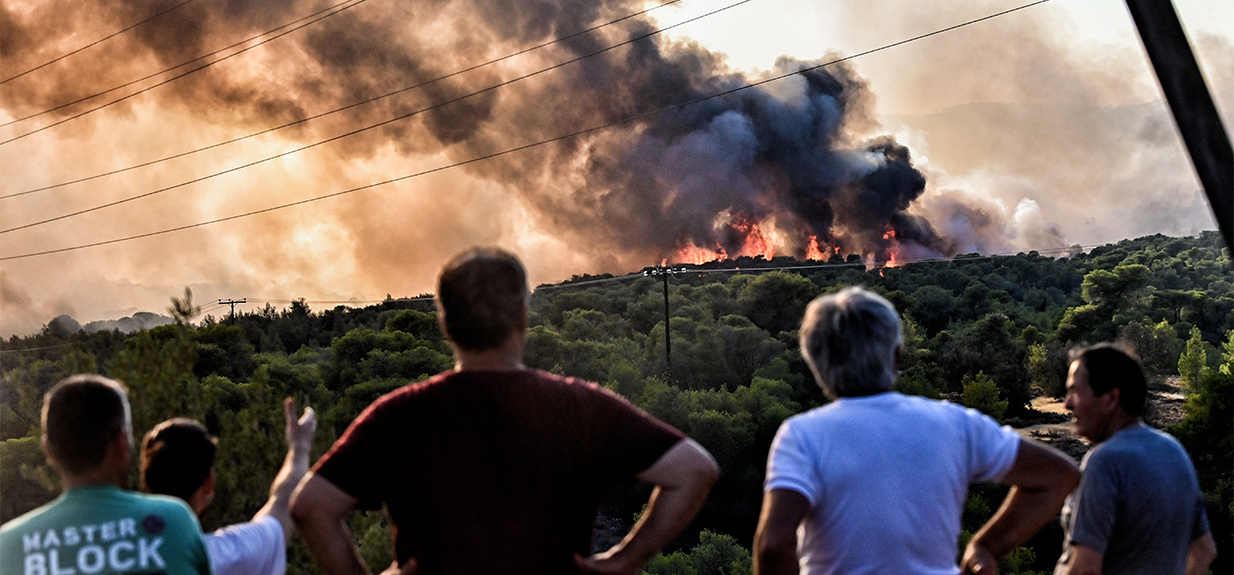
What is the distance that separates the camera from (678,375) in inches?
1666

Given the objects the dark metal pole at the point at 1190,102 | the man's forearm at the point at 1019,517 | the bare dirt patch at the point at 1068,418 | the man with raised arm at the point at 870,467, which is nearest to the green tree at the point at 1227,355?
the bare dirt patch at the point at 1068,418

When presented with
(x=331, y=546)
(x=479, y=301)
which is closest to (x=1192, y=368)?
(x=479, y=301)

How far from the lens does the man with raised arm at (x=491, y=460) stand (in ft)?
7.62

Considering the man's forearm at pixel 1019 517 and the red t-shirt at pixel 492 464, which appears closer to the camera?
the red t-shirt at pixel 492 464

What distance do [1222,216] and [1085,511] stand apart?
1470 mm

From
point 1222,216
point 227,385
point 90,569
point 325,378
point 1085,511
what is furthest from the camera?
point 325,378

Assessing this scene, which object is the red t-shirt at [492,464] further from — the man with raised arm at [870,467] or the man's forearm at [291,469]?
the man's forearm at [291,469]

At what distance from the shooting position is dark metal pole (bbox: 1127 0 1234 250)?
3795 millimetres

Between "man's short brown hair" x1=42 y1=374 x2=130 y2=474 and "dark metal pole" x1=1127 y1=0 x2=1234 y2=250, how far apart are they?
146 inches

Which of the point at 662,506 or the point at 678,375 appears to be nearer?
the point at 662,506

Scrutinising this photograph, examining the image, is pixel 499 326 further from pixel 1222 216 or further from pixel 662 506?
pixel 1222 216

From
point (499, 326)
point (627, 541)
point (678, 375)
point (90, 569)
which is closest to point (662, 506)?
point (627, 541)

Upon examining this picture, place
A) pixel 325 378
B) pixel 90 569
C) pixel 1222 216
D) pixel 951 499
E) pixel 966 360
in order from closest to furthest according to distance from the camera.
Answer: pixel 90 569 → pixel 951 499 → pixel 1222 216 → pixel 325 378 → pixel 966 360

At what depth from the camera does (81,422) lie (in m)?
2.47
